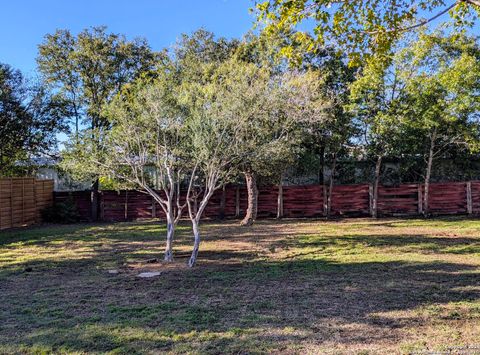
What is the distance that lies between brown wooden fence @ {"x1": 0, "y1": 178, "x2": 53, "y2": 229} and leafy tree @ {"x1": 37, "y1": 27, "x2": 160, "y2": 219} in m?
3.00

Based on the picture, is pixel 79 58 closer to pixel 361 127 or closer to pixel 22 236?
pixel 22 236

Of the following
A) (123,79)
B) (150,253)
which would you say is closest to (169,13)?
(123,79)

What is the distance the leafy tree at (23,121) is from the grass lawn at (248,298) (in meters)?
6.86

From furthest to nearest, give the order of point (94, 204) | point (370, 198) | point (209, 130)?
point (94, 204), point (370, 198), point (209, 130)

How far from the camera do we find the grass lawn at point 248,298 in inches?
148

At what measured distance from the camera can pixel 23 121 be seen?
15.7 m

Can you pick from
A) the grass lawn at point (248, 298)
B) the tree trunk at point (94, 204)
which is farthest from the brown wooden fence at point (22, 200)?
the grass lawn at point (248, 298)

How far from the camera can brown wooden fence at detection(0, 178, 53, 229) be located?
14.7m

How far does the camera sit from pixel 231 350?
3.53 m

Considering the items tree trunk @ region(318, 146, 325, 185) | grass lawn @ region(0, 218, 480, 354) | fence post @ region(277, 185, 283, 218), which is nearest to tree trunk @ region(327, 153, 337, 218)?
tree trunk @ region(318, 146, 325, 185)

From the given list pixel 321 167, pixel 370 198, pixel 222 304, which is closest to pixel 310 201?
pixel 321 167

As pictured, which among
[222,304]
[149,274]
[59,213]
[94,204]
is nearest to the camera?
[222,304]

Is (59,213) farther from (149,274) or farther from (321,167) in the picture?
(149,274)

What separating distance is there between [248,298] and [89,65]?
1557cm
